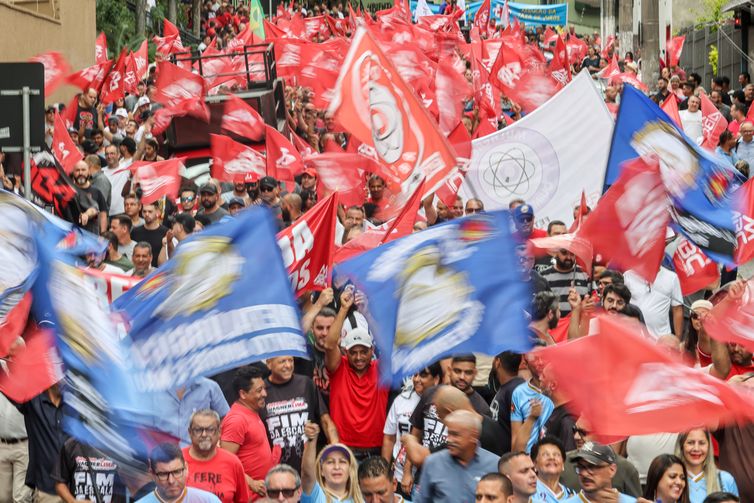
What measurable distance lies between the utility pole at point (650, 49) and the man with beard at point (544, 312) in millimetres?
20936

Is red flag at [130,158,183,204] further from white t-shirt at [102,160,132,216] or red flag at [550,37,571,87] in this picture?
red flag at [550,37,571,87]

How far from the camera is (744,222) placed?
33.6 feet

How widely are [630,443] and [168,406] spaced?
10.0 ft

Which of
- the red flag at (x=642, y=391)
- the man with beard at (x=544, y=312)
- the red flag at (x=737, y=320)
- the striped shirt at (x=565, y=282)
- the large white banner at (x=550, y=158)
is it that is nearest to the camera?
the red flag at (x=642, y=391)

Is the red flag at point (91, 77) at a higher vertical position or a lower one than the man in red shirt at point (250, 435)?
higher

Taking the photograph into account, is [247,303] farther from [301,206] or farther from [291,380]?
[301,206]

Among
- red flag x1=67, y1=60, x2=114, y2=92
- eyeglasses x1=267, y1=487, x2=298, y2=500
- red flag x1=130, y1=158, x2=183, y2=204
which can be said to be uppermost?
red flag x1=67, y1=60, x2=114, y2=92

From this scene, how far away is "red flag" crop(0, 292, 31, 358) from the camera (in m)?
7.99

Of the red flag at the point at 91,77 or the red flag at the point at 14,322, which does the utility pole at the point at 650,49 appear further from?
the red flag at the point at 14,322

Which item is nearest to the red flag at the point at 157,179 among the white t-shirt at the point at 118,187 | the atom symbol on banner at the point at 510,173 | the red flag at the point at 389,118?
the white t-shirt at the point at 118,187

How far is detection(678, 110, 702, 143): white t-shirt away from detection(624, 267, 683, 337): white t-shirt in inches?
304

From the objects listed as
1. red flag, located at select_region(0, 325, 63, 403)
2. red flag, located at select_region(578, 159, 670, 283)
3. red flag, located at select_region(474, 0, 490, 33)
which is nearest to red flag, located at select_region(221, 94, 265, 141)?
red flag, located at select_region(578, 159, 670, 283)

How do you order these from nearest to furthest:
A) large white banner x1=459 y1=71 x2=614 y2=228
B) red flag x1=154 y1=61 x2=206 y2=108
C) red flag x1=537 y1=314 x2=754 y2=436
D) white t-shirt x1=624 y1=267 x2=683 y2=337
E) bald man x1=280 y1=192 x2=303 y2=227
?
red flag x1=537 y1=314 x2=754 y2=436
white t-shirt x1=624 y1=267 x2=683 y2=337
bald man x1=280 y1=192 x2=303 y2=227
large white banner x1=459 y1=71 x2=614 y2=228
red flag x1=154 y1=61 x2=206 y2=108

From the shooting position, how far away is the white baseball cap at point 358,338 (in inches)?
410
